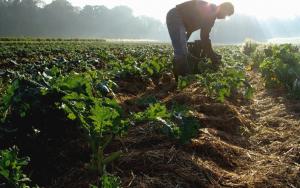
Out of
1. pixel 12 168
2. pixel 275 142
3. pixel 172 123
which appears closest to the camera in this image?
pixel 12 168

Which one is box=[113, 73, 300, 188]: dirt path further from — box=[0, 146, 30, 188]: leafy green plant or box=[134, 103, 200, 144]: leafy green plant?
box=[0, 146, 30, 188]: leafy green plant

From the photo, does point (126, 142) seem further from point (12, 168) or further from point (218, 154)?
point (12, 168)

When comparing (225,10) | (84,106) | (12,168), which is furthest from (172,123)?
(225,10)

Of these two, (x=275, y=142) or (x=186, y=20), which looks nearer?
(x=275, y=142)

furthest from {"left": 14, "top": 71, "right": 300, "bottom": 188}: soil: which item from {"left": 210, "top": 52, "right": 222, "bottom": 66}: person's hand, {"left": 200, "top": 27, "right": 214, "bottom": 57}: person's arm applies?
{"left": 210, "top": 52, "right": 222, "bottom": 66}: person's hand

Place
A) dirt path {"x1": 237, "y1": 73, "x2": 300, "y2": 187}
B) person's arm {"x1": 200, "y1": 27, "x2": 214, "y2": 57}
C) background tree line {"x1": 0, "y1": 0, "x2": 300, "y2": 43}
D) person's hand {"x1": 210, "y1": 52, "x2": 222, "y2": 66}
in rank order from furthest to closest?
background tree line {"x1": 0, "y1": 0, "x2": 300, "y2": 43}
person's hand {"x1": 210, "y1": 52, "x2": 222, "y2": 66}
person's arm {"x1": 200, "y1": 27, "x2": 214, "y2": 57}
dirt path {"x1": 237, "y1": 73, "x2": 300, "y2": 187}

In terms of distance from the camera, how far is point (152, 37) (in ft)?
496

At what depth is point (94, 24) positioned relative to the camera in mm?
129250

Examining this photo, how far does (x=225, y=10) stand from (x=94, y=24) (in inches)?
4894

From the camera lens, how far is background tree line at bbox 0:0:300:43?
9862cm

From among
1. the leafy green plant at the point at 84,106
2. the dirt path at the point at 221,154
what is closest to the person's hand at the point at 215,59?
the dirt path at the point at 221,154

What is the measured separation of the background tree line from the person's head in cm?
8942

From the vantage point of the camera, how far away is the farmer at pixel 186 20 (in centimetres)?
761

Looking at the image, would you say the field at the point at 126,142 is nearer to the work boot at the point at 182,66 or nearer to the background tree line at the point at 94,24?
the work boot at the point at 182,66
